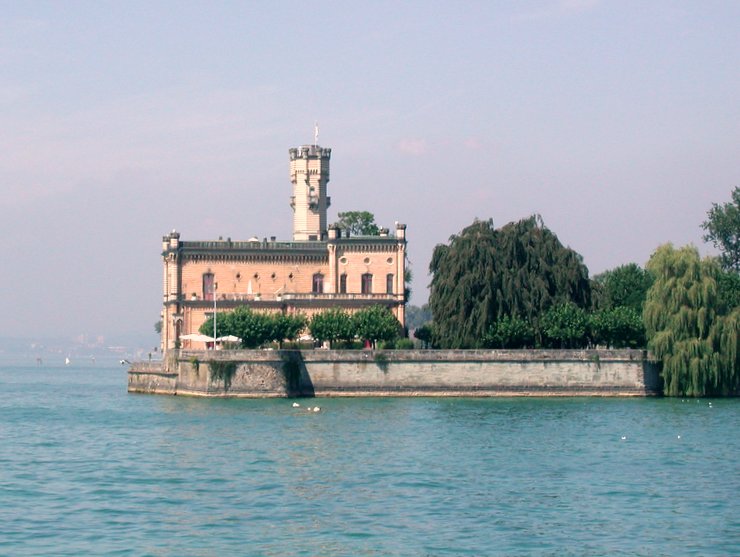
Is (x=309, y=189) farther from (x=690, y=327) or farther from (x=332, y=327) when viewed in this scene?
(x=690, y=327)

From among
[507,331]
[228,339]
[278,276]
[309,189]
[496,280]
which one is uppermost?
[309,189]

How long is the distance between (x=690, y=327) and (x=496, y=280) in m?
10.3

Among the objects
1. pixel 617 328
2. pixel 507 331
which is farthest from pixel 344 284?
pixel 617 328


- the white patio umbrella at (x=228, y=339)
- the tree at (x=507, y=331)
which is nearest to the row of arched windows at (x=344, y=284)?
the white patio umbrella at (x=228, y=339)

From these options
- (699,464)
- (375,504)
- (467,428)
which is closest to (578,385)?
(467,428)

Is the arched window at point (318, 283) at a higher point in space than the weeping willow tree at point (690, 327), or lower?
higher

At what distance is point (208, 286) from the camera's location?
85750 millimetres

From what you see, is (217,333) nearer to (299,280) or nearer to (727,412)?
(299,280)

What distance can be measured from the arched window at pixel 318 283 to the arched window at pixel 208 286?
241 inches

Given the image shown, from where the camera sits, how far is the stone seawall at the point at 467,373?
232 feet

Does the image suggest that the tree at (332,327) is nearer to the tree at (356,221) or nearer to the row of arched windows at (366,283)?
the row of arched windows at (366,283)

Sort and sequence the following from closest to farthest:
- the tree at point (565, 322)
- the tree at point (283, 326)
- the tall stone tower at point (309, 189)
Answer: the tree at point (565, 322) → the tree at point (283, 326) → the tall stone tower at point (309, 189)

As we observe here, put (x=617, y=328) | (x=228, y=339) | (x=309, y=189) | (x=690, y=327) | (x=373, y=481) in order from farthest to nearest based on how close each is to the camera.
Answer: (x=309, y=189), (x=228, y=339), (x=617, y=328), (x=690, y=327), (x=373, y=481)

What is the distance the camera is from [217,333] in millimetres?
78062
